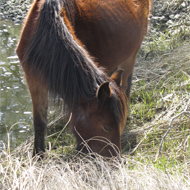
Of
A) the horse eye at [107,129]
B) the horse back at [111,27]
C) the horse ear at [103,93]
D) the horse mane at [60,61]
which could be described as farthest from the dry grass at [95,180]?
the horse back at [111,27]

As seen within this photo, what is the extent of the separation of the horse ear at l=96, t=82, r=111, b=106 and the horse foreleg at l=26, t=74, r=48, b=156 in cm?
54

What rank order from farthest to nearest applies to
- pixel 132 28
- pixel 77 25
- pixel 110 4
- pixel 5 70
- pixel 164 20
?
1. pixel 164 20
2. pixel 5 70
3. pixel 132 28
4. pixel 110 4
5. pixel 77 25

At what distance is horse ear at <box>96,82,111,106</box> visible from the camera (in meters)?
2.36

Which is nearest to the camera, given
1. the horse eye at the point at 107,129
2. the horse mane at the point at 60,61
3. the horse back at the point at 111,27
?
the horse mane at the point at 60,61

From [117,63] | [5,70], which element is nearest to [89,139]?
[117,63]

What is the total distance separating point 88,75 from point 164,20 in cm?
505

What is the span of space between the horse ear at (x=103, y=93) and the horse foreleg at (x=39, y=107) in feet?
1.76

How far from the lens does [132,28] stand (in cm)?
408

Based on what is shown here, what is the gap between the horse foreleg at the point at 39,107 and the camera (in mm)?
2855

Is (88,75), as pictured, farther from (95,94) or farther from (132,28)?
(132,28)

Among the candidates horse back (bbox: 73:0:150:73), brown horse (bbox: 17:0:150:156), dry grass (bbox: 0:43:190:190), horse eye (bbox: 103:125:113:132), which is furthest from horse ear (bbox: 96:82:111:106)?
horse back (bbox: 73:0:150:73)

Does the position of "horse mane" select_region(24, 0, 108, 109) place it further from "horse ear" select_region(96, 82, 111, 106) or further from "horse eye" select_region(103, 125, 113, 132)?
"horse eye" select_region(103, 125, 113, 132)

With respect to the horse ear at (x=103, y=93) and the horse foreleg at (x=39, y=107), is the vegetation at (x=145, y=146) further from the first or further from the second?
the horse ear at (x=103, y=93)

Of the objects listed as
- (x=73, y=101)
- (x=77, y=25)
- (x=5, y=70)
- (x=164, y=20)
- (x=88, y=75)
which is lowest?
(x=5, y=70)
